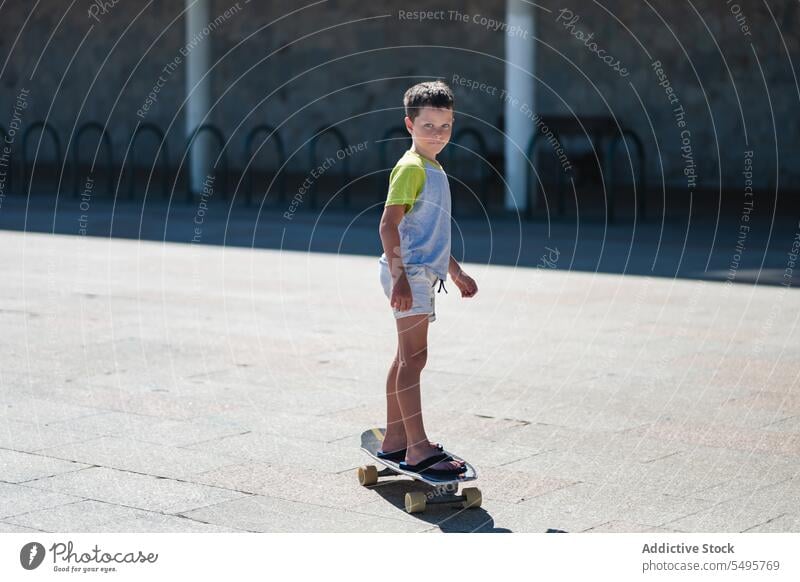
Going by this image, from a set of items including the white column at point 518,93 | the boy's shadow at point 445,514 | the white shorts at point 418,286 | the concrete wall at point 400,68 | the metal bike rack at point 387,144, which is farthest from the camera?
the metal bike rack at point 387,144

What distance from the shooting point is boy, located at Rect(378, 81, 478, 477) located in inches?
202

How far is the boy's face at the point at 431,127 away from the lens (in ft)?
16.9

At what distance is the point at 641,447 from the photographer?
609 centimetres

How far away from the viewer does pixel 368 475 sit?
215 inches

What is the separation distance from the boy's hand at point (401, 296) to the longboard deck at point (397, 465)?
0.63m

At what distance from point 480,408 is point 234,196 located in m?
12.0

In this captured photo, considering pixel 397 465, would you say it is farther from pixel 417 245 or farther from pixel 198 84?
pixel 198 84

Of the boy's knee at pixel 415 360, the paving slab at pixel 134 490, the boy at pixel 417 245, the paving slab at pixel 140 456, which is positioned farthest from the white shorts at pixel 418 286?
the paving slab at pixel 140 456

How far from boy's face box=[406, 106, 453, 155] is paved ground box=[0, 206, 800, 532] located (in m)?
1.35

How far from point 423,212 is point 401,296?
0.34 metres

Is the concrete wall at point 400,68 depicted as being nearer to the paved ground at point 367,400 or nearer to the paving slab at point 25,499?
the paved ground at point 367,400

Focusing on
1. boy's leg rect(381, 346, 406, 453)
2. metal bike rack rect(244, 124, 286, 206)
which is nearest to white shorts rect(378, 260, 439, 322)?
boy's leg rect(381, 346, 406, 453)

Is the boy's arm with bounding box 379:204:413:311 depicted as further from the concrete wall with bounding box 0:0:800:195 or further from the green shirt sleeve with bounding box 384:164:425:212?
the concrete wall with bounding box 0:0:800:195

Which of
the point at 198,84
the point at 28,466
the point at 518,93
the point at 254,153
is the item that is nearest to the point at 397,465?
the point at 28,466
